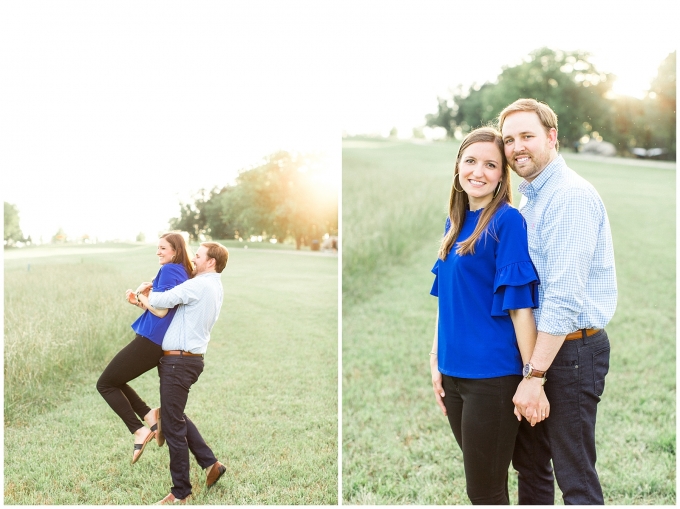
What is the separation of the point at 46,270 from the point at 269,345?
1238mm

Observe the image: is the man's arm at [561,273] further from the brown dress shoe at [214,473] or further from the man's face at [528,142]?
the brown dress shoe at [214,473]

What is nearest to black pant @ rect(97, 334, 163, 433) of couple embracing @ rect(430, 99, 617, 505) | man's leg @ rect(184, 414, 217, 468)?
man's leg @ rect(184, 414, 217, 468)

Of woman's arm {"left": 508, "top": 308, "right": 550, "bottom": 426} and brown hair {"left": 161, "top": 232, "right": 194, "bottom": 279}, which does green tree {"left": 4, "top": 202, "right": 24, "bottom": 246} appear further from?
woman's arm {"left": 508, "top": 308, "right": 550, "bottom": 426}

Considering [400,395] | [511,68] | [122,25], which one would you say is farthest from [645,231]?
[122,25]

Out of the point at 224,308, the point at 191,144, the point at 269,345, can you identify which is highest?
the point at 191,144

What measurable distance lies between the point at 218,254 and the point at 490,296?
1.43 meters

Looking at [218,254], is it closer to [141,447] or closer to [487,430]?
[141,447]

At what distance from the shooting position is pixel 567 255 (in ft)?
5.96

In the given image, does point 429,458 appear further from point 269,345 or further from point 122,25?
point 122,25

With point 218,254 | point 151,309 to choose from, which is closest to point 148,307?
point 151,309

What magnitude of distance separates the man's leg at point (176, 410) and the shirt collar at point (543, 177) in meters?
1.67

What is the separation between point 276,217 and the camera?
10.7 ft

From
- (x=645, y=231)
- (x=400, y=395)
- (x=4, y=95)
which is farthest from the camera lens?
(x=645, y=231)

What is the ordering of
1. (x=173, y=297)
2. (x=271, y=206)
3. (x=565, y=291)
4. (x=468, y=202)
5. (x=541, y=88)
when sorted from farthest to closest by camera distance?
(x=541, y=88) < (x=271, y=206) < (x=173, y=297) < (x=468, y=202) < (x=565, y=291)
